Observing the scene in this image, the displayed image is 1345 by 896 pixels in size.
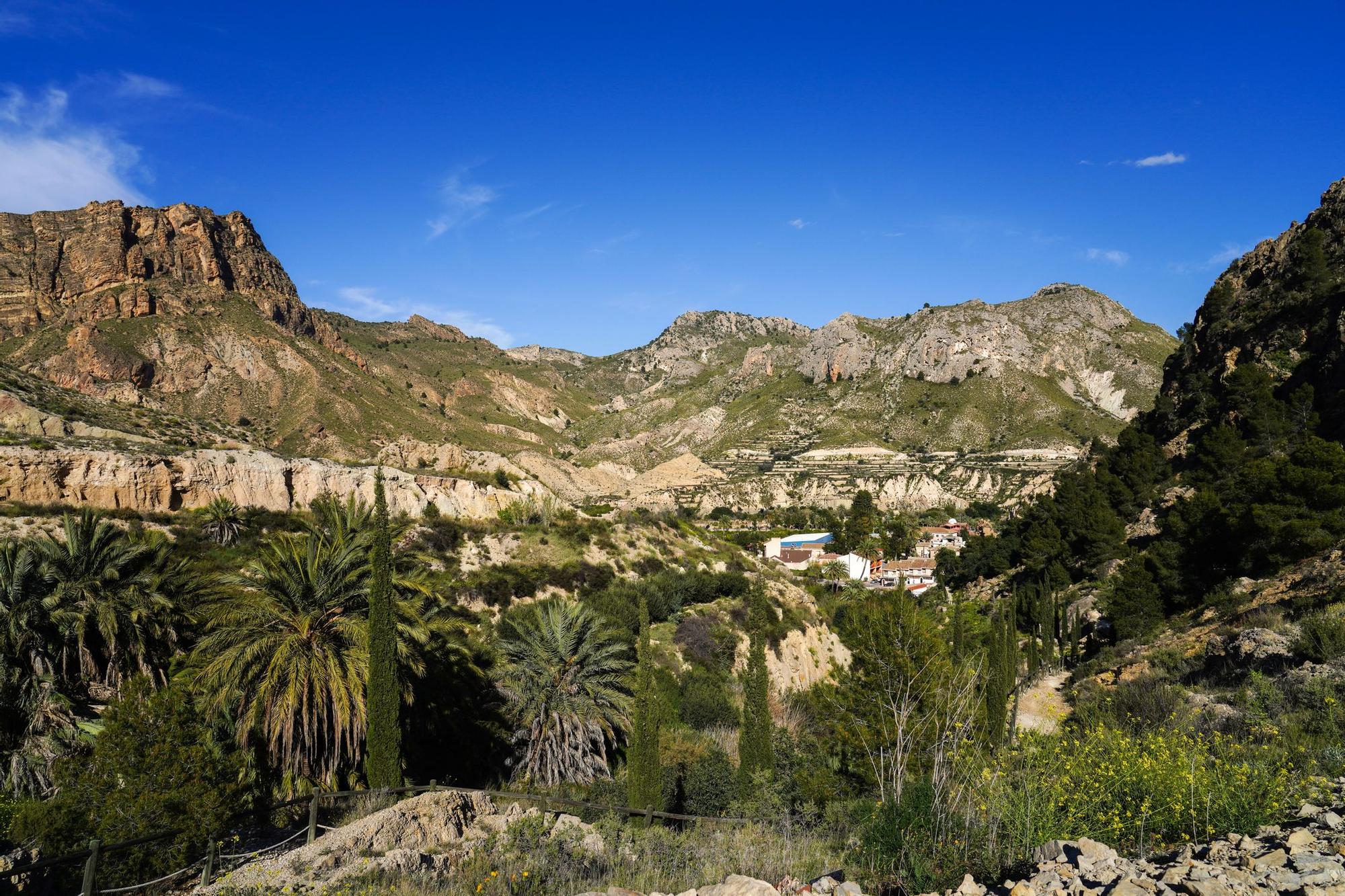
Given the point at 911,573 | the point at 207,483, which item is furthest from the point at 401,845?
the point at 911,573

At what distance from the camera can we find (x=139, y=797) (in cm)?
755

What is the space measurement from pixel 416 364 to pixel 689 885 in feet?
569

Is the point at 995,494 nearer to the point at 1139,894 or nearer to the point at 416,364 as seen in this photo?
the point at 1139,894

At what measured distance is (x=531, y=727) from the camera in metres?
18.3

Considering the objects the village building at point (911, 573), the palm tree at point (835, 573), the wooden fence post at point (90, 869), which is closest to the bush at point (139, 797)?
the wooden fence post at point (90, 869)

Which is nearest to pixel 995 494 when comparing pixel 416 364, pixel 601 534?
pixel 601 534

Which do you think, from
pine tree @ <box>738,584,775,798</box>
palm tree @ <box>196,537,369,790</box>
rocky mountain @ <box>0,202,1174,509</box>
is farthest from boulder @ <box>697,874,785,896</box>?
rocky mountain @ <box>0,202,1174,509</box>

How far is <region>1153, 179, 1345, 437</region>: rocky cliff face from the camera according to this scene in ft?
118

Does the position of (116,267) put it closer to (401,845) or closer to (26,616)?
(26,616)

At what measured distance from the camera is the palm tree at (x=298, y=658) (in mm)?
11906

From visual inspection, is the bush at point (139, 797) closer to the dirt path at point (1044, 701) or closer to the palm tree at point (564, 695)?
the palm tree at point (564, 695)

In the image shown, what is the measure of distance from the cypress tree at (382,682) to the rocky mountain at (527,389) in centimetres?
2605

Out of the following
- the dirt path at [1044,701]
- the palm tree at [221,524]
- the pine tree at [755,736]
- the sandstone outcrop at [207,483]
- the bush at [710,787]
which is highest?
the sandstone outcrop at [207,483]

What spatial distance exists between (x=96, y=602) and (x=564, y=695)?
10789 millimetres
